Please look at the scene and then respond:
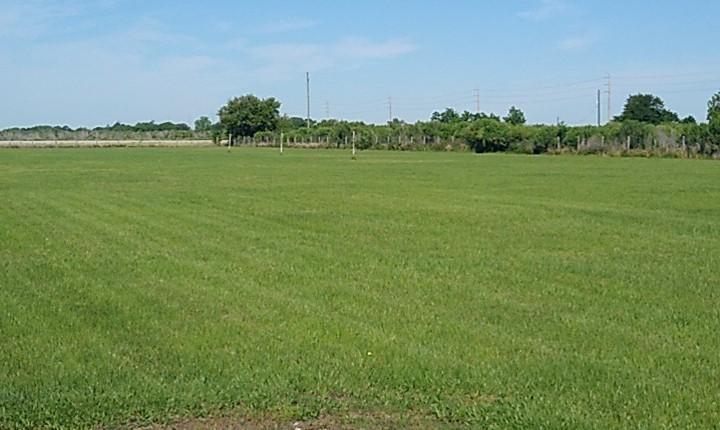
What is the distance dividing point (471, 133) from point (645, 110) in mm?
44078

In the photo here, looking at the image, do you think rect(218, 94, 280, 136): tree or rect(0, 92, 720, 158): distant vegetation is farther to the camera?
rect(218, 94, 280, 136): tree

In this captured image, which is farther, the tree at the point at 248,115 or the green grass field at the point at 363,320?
the tree at the point at 248,115

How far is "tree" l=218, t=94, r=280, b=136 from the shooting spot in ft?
396

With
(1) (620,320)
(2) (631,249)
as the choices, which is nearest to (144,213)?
(2) (631,249)

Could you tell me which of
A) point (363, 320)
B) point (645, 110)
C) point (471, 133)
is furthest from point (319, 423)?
point (645, 110)

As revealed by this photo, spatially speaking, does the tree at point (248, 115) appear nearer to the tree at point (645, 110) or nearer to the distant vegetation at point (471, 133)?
the distant vegetation at point (471, 133)

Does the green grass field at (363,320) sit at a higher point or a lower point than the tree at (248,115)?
lower

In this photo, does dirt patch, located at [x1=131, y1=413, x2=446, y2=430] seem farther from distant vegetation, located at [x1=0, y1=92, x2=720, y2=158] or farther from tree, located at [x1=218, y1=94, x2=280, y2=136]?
tree, located at [x1=218, y1=94, x2=280, y2=136]

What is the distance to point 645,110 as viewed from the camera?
372 ft

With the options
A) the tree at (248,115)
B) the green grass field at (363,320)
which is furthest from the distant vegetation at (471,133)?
the green grass field at (363,320)

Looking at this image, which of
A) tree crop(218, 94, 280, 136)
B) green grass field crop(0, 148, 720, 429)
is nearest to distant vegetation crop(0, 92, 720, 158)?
tree crop(218, 94, 280, 136)

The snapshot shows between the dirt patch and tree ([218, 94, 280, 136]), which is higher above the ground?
tree ([218, 94, 280, 136])

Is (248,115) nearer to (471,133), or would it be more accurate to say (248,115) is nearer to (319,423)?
(471,133)

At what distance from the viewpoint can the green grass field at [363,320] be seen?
227 inches
